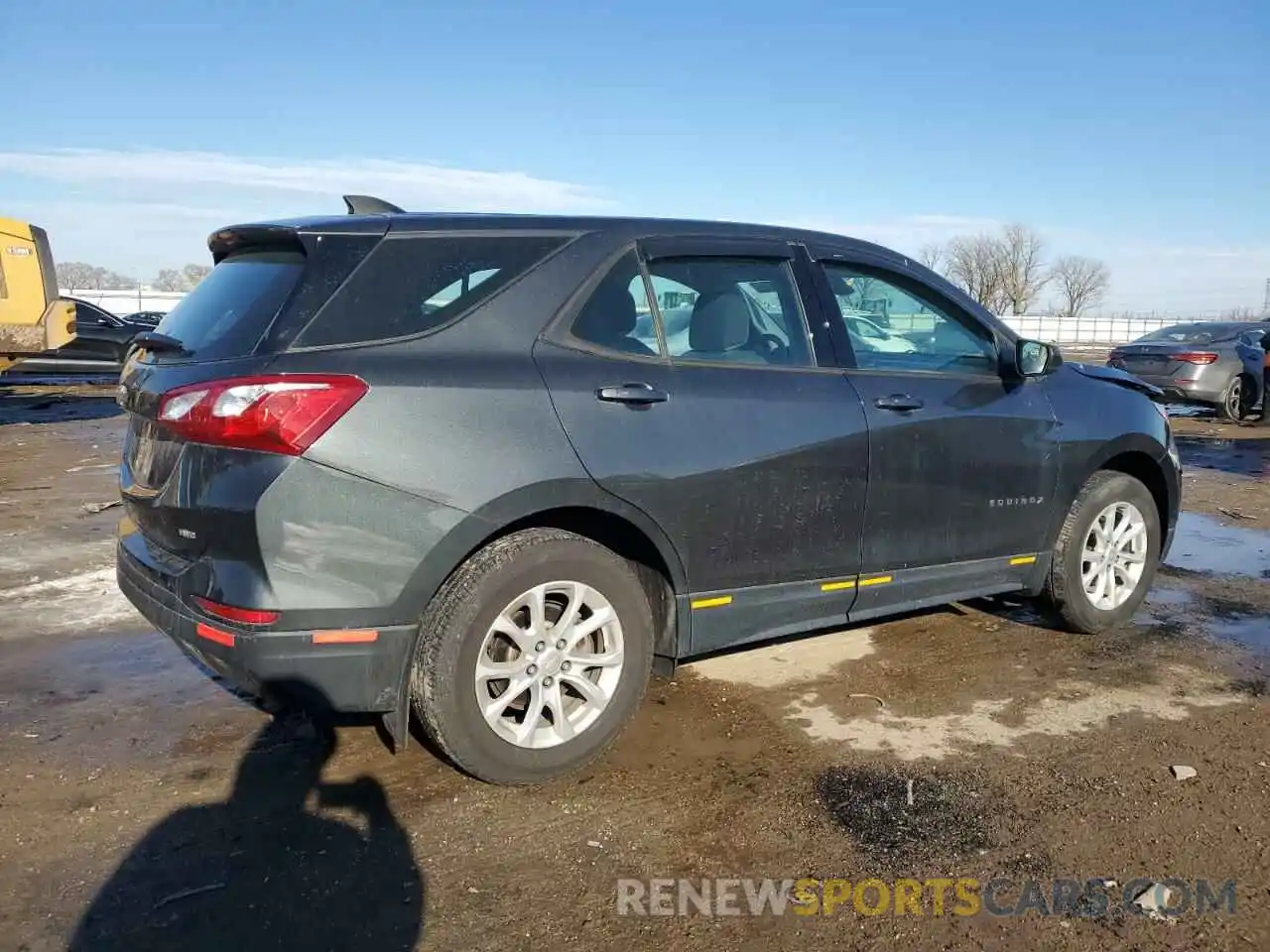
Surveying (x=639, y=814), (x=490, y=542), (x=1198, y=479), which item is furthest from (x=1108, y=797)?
(x=1198, y=479)

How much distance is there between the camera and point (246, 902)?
2658 millimetres

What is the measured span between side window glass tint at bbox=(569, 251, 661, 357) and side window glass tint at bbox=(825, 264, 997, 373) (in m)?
0.93

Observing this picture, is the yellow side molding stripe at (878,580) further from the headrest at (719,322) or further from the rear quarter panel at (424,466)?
the rear quarter panel at (424,466)

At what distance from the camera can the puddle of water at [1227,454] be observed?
10355 mm

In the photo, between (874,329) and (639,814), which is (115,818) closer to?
(639,814)

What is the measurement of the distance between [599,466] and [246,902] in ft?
5.18

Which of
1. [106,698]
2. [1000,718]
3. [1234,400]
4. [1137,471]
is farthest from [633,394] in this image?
[1234,400]

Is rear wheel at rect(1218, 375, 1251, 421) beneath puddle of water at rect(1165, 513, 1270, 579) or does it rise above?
above

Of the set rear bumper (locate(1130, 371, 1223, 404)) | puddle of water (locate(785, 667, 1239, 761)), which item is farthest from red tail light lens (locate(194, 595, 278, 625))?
rear bumper (locate(1130, 371, 1223, 404))

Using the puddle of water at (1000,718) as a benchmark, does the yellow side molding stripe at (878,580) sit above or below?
above

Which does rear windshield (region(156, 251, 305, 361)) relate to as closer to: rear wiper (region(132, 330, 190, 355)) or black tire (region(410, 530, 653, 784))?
rear wiper (region(132, 330, 190, 355))

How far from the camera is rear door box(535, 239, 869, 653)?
3.37 meters

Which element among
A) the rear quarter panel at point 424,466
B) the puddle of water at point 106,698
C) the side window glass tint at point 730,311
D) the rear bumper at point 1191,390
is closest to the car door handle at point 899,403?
the side window glass tint at point 730,311

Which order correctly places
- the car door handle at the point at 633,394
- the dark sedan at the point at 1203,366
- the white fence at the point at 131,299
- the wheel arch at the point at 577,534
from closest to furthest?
the wheel arch at the point at 577,534 < the car door handle at the point at 633,394 < the dark sedan at the point at 1203,366 < the white fence at the point at 131,299
